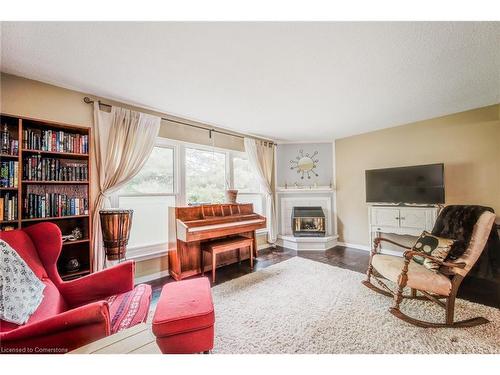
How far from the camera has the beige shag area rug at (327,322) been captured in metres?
1.54

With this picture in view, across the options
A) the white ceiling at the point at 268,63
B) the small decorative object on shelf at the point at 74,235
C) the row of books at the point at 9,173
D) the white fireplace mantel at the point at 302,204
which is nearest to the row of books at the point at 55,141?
the row of books at the point at 9,173

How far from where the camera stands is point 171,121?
3125mm

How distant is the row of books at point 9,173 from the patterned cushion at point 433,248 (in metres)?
3.92

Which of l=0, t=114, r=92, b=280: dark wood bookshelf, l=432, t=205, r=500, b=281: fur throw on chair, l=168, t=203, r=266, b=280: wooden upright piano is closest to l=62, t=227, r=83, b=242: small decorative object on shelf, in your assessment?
l=0, t=114, r=92, b=280: dark wood bookshelf

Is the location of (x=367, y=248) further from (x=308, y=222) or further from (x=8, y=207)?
(x=8, y=207)

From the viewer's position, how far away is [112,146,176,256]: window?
2793mm

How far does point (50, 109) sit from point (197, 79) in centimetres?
163

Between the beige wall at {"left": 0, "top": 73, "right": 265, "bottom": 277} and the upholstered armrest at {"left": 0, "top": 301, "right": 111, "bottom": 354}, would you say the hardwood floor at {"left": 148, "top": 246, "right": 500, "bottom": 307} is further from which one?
the upholstered armrest at {"left": 0, "top": 301, "right": 111, "bottom": 354}

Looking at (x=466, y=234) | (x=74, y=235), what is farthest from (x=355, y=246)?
(x=74, y=235)

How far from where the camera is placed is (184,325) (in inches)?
51.0

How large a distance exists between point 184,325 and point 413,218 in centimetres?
370

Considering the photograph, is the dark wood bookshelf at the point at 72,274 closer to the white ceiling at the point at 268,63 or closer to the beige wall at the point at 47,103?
the beige wall at the point at 47,103
